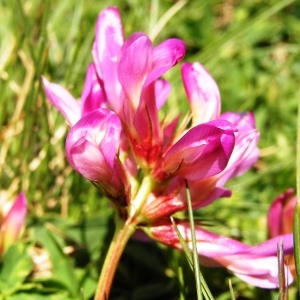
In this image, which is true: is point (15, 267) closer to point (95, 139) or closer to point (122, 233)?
point (122, 233)

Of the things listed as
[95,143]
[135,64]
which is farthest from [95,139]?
[135,64]

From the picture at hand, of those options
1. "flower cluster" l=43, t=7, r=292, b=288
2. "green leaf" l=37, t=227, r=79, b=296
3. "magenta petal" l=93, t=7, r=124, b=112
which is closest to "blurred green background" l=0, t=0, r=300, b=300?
"green leaf" l=37, t=227, r=79, b=296

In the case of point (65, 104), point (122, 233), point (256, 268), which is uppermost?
point (65, 104)

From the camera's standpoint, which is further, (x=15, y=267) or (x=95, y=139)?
(x=15, y=267)

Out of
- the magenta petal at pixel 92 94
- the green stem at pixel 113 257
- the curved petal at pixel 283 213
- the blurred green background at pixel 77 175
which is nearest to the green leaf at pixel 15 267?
the blurred green background at pixel 77 175

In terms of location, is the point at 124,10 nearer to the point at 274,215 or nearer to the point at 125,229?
the point at 274,215

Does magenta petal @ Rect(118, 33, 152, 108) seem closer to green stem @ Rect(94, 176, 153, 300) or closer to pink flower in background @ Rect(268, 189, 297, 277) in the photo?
green stem @ Rect(94, 176, 153, 300)
